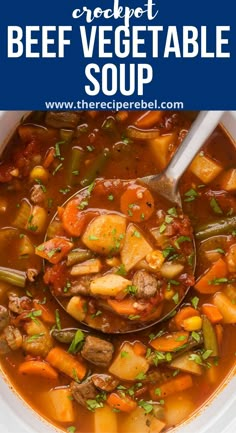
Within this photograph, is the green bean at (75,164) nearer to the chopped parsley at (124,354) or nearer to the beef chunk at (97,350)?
the beef chunk at (97,350)

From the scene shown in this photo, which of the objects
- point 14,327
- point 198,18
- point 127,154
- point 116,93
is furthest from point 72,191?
point 198,18

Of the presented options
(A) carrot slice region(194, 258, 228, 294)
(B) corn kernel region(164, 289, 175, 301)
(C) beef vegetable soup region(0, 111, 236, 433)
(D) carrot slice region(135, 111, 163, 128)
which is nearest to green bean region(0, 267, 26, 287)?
(C) beef vegetable soup region(0, 111, 236, 433)

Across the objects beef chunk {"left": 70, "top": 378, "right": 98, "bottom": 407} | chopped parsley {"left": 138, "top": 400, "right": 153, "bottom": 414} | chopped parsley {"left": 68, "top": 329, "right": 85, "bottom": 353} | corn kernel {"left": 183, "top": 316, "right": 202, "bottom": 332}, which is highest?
corn kernel {"left": 183, "top": 316, "right": 202, "bottom": 332}

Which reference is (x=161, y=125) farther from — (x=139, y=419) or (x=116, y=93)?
(x=139, y=419)

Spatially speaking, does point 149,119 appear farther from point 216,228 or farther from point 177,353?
point 177,353

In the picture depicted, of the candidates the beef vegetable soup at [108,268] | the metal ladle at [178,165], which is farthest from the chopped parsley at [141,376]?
the metal ladle at [178,165]

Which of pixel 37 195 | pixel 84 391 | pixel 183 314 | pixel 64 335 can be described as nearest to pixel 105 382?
pixel 84 391

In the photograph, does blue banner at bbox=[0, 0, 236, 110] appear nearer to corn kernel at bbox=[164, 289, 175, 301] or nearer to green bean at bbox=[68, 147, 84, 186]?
green bean at bbox=[68, 147, 84, 186]
